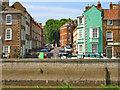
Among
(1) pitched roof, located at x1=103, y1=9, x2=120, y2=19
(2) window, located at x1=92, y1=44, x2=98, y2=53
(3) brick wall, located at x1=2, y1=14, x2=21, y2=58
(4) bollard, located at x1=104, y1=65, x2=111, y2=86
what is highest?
(1) pitched roof, located at x1=103, y1=9, x2=120, y2=19

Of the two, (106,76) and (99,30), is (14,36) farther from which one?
(106,76)

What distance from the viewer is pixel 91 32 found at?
101 ft

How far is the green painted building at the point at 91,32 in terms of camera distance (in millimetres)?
30625

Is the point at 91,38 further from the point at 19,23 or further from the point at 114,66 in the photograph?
the point at 19,23

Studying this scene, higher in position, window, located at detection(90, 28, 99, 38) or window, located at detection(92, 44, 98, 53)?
window, located at detection(90, 28, 99, 38)

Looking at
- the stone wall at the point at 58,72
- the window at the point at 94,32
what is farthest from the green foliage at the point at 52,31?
the stone wall at the point at 58,72

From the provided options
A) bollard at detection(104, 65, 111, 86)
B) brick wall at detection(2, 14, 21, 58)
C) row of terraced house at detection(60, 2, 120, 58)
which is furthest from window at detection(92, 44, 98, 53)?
brick wall at detection(2, 14, 21, 58)

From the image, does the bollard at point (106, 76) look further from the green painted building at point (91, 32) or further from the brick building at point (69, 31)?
the brick building at point (69, 31)

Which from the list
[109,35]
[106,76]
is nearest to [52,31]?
[109,35]

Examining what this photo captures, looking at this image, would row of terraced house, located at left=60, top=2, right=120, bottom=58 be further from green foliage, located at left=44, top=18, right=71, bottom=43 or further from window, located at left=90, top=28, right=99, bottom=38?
green foliage, located at left=44, top=18, right=71, bottom=43

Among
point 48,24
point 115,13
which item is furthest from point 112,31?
point 48,24

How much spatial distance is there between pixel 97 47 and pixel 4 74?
1741 cm

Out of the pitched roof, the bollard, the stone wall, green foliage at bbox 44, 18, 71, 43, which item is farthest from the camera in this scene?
green foliage at bbox 44, 18, 71, 43

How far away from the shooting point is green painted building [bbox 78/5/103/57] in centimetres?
3062
